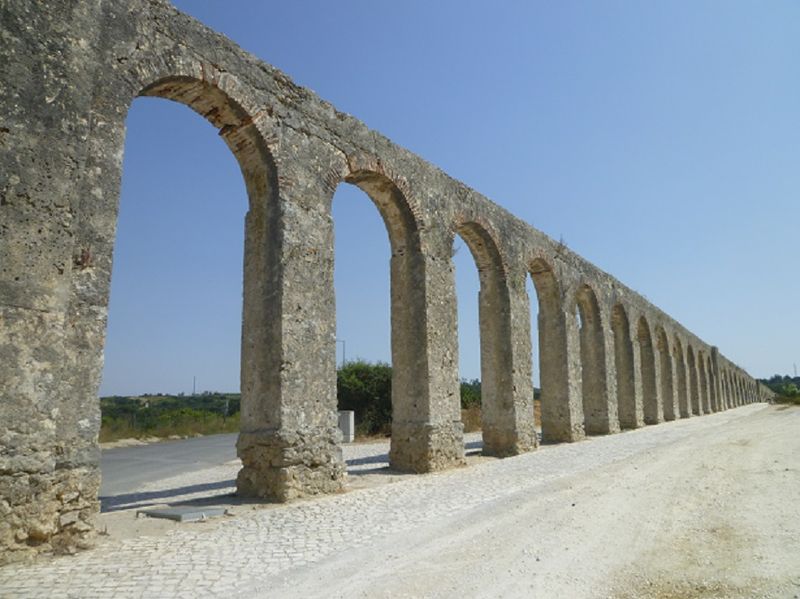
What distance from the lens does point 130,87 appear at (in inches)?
239

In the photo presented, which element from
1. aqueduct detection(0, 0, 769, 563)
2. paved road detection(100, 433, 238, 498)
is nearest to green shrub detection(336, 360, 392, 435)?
paved road detection(100, 433, 238, 498)

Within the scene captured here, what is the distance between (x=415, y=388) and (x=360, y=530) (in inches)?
178

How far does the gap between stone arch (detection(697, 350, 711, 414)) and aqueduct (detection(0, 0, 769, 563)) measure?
76.4 feet

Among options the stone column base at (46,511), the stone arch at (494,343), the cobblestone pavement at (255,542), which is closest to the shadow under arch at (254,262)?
the cobblestone pavement at (255,542)

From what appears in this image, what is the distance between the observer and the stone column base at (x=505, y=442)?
11961 mm

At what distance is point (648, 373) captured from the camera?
2372cm

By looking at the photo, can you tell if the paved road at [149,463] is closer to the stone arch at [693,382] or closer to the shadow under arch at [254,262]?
the shadow under arch at [254,262]

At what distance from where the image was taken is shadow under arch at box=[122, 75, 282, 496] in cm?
719

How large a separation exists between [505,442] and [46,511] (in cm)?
904

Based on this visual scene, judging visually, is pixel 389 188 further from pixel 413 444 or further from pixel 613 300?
pixel 613 300

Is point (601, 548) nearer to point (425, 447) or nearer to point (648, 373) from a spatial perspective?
point (425, 447)

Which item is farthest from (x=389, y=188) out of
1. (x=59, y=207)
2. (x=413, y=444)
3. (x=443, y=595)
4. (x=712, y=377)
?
(x=712, y=377)

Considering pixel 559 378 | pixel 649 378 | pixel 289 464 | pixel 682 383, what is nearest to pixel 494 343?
pixel 559 378

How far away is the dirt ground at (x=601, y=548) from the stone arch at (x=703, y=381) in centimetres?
2945
